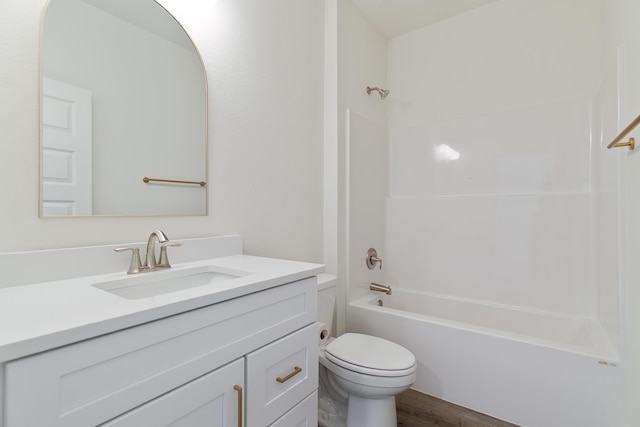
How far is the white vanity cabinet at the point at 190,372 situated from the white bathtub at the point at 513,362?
0.97 m

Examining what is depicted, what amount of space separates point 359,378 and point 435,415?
25.7 inches

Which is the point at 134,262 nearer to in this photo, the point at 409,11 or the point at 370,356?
the point at 370,356

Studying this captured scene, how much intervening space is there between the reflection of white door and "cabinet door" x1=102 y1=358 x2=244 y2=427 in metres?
0.68

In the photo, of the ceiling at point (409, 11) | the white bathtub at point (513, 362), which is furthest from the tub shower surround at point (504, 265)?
the ceiling at point (409, 11)

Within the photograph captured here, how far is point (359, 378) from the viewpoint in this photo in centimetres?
135

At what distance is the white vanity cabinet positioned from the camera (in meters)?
0.51

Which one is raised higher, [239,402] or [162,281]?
[162,281]

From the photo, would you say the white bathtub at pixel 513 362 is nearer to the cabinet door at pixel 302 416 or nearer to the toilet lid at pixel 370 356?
the toilet lid at pixel 370 356

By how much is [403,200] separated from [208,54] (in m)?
1.78

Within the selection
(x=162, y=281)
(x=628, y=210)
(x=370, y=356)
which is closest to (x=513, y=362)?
(x=370, y=356)

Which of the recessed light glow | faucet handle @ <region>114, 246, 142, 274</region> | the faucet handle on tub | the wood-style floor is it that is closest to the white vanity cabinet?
faucet handle @ <region>114, 246, 142, 274</region>

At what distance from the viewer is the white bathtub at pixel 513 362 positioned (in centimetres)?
140

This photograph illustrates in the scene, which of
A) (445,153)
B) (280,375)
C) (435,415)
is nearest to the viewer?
(280,375)

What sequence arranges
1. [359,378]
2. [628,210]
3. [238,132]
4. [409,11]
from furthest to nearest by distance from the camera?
[409,11], [238,132], [359,378], [628,210]
